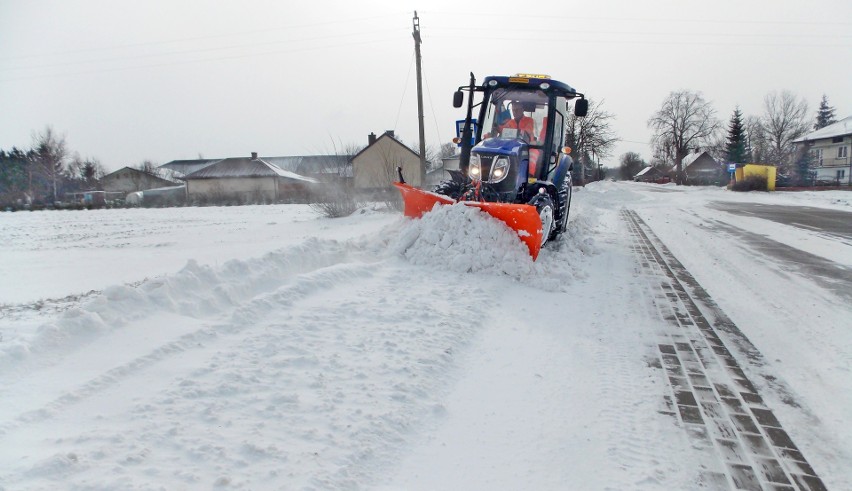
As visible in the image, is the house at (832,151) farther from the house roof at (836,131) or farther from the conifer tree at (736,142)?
the conifer tree at (736,142)

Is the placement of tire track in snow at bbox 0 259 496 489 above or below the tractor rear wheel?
below

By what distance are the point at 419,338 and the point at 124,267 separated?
7140 millimetres

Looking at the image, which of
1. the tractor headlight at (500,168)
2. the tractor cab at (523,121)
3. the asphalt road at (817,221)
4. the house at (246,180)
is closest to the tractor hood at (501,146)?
the tractor cab at (523,121)

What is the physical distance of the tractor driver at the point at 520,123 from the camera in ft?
27.0

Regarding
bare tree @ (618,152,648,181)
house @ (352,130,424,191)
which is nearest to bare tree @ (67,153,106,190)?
house @ (352,130,424,191)

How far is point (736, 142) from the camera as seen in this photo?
65.4 metres

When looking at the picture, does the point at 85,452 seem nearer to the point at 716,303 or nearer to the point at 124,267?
the point at 716,303

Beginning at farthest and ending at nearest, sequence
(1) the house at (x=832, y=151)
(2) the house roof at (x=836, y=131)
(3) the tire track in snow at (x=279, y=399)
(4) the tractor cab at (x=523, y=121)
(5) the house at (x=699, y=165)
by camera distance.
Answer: (5) the house at (x=699, y=165)
(2) the house roof at (x=836, y=131)
(1) the house at (x=832, y=151)
(4) the tractor cab at (x=523, y=121)
(3) the tire track in snow at (x=279, y=399)

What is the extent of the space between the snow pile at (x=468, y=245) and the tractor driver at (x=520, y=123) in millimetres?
2333

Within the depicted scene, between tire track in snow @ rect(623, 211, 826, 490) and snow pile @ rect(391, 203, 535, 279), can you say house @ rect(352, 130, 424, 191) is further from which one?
tire track in snow @ rect(623, 211, 826, 490)

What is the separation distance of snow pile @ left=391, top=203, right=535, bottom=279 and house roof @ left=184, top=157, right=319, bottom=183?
4266 cm

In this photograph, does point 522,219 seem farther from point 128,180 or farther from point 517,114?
point 128,180

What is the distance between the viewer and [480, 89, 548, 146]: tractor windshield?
822 centimetres

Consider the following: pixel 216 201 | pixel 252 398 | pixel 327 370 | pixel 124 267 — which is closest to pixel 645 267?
pixel 327 370
